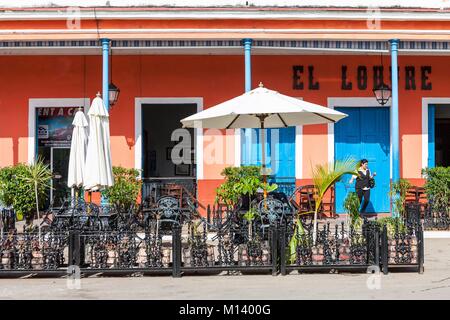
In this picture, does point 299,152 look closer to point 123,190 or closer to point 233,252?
point 123,190

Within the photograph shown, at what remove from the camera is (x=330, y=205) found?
15578mm

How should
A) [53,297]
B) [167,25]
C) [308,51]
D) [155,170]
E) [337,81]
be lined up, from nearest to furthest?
1. [53,297]
2. [167,25]
3. [308,51]
4. [337,81]
5. [155,170]

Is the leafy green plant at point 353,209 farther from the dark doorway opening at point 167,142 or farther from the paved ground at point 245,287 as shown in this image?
the dark doorway opening at point 167,142

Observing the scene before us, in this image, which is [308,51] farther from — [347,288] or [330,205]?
[347,288]

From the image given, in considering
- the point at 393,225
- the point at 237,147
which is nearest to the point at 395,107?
the point at 237,147

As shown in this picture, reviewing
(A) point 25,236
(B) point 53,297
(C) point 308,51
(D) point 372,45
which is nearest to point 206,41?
(C) point 308,51

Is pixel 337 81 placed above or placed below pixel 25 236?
above

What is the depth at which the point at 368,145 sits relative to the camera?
16.2 meters

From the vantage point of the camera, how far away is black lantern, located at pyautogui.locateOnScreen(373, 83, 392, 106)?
15.2 m

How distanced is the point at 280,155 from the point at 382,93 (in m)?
2.72

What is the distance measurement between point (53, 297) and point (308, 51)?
30.1 feet

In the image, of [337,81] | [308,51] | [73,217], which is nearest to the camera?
[73,217]
